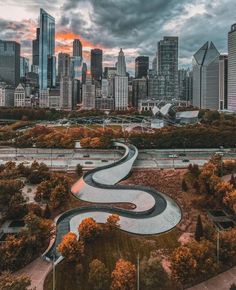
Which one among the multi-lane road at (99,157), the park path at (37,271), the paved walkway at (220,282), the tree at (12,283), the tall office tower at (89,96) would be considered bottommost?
the paved walkway at (220,282)

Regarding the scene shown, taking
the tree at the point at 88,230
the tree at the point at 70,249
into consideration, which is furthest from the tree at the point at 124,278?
the tree at the point at 88,230

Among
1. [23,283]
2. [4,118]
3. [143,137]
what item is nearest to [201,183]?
[23,283]

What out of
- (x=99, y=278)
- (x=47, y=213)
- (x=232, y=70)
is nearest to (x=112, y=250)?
(x=99, y=278)

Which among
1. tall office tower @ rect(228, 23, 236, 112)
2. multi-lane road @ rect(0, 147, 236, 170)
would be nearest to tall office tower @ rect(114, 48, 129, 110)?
tall office tower @ rect(228, 23, 236, 112)

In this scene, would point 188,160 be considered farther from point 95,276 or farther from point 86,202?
point 95,276

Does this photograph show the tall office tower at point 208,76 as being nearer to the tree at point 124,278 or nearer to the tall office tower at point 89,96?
the tall office tower at point 89,96
